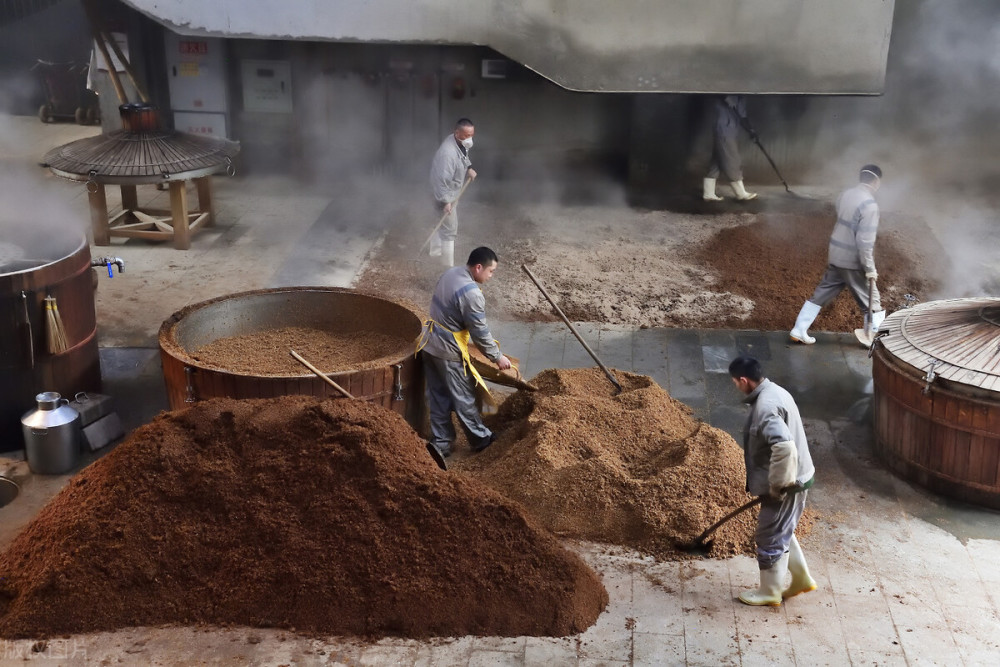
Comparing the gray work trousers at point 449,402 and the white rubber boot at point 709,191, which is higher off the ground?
the white rubber boot at point 709,191

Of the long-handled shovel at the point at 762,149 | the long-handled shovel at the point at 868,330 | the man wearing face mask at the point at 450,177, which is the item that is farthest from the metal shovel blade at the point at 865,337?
the long-handled shovel at the point at 762,149

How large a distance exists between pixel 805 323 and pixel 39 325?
278 inches

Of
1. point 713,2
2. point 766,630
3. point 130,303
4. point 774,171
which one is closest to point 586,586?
point 766,630

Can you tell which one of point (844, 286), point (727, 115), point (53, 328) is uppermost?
point (727, 115)

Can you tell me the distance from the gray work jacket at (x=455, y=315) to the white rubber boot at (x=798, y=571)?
2800 mm

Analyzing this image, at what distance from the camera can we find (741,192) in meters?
15.1

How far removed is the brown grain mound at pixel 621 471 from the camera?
725 centimetres

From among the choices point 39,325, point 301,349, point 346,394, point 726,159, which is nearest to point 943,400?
point 346,394

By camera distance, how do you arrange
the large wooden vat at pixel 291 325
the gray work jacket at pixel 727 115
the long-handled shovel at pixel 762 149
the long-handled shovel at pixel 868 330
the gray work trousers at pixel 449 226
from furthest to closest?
the long-handled shovel at pixel 762 149
the gray work jacket at pixel 727 115
the gray work trousers at pixel 449 226
the long-handled shovel at pixel 868 330
the large wooden vat at pixel 291 325

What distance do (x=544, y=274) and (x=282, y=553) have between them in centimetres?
634

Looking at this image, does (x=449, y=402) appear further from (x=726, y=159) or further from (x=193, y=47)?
(x=193, y=47)

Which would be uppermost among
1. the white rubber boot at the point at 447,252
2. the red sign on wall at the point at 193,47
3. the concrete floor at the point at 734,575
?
the red sign on wall at the point at 193,47

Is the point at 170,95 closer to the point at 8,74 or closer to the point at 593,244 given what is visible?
the point at 8,74

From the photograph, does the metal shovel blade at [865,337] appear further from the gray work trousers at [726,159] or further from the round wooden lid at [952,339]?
the gray work trousers at [726,159]
